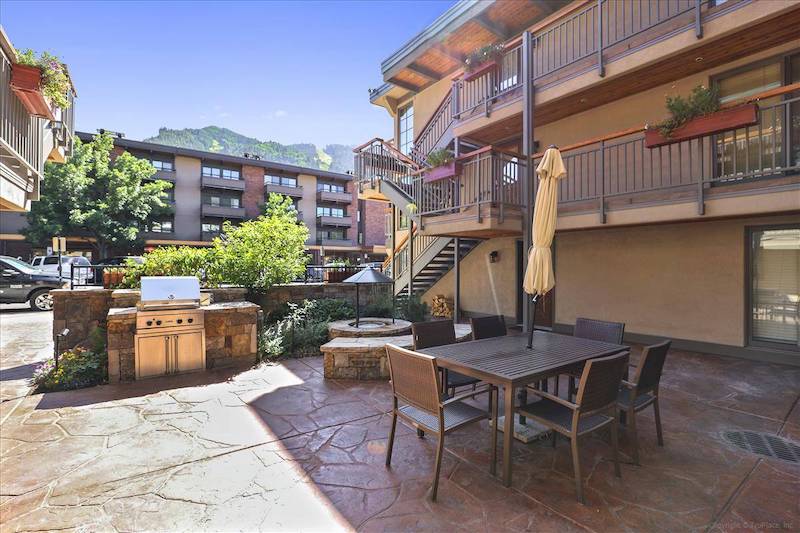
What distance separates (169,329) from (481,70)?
324 inches

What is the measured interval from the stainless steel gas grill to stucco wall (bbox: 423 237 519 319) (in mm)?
7522

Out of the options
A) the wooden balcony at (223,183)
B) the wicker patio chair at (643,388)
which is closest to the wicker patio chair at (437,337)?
the wicker patio chair at (643,388)

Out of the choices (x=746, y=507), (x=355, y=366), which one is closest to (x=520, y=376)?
(x=746, y=507)

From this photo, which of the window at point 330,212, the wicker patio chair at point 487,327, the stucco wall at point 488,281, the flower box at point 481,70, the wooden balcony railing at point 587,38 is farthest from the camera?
the window at point 330,212

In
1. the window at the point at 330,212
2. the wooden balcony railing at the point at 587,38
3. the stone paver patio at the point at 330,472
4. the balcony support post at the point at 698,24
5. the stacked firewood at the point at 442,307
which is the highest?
the window at the point at 330,212

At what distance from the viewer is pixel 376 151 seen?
1077 cm

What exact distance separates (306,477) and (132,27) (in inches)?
490

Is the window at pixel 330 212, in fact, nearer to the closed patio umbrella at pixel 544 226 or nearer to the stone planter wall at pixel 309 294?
the stone planter wall at pixel 309 294

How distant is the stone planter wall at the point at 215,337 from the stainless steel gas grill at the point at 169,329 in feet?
0.43

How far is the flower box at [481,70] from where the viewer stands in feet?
28.1

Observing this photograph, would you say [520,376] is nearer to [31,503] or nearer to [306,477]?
[306,477]

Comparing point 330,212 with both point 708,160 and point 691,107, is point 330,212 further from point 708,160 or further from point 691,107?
point 691,107

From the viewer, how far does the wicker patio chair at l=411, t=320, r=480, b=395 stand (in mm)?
4055

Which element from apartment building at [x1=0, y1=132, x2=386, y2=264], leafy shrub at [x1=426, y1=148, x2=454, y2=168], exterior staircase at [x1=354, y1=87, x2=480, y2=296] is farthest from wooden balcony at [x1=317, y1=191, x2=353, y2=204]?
leafy shrub at [x1=426, y1=148, x2=454, y2=168]
